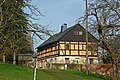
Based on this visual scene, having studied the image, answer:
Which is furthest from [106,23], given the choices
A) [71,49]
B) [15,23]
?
[71,49]

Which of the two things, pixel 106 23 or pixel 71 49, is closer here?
pixel 106 23

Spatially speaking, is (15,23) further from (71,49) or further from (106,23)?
(71,49)

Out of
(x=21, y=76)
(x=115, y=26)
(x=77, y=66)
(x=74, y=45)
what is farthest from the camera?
(x=74, y=45)

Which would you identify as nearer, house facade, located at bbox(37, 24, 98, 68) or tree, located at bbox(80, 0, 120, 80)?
tree, located at bbox(80, 0, 120, 80)

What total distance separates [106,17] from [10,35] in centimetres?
791

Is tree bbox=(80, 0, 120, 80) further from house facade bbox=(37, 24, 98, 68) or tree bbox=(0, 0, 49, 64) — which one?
house facade bbox=(37, 24, 98, 68)

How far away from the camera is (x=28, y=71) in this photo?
29.5 metres

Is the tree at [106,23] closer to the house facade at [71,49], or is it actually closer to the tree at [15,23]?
the tree at [15,23]

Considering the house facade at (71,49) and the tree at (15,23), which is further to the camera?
the house facade at (71,49)

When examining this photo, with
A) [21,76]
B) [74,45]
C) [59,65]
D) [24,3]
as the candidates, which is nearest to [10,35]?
[24,3]

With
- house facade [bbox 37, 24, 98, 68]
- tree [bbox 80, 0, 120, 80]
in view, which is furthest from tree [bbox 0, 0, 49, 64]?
house facade [bbox 37, 24, 98, 68]

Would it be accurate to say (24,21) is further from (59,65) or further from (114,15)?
(59,65)

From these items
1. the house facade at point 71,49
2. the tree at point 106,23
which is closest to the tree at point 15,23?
the tree at point 106,23

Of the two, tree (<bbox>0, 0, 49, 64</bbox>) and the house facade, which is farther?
the house facade
